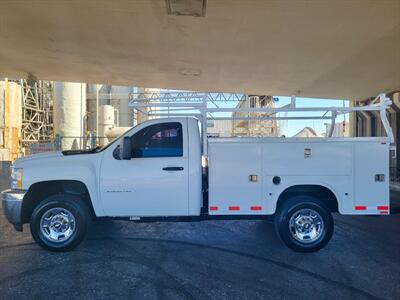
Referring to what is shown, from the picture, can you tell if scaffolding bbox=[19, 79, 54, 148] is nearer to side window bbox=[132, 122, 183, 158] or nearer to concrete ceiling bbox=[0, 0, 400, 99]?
concrete ceiling bbox=[0, 0, 400, 99]

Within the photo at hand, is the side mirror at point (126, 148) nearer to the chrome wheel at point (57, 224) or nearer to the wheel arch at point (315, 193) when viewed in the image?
the chrome wheel at point (57, 224)

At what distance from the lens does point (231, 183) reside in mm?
5762

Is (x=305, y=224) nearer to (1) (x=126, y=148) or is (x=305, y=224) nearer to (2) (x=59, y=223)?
(1) (x=126, y=148)

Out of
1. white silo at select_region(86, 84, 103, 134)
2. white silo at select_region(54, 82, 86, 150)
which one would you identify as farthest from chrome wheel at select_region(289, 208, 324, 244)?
white silo at select_region(86, 84, 103, 134)

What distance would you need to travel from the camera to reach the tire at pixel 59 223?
569 cm

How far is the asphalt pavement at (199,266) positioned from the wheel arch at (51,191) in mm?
667

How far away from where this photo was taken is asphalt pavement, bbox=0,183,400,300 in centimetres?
432

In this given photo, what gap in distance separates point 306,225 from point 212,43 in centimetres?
465

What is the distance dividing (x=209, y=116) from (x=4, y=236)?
14.6 ft

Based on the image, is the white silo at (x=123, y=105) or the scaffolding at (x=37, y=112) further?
the white silo at (x=123, y=105)

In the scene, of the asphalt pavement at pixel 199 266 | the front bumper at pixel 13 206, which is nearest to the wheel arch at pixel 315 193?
the asphalt pavement at pixel 199 266

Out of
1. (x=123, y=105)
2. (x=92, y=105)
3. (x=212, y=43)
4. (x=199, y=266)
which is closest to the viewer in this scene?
(x=199, y=266)

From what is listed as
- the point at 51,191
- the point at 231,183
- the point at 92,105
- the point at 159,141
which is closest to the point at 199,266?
the point at 231,183

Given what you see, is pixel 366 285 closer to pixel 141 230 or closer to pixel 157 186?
pixel 157 186
